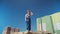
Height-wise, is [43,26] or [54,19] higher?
[54,19]

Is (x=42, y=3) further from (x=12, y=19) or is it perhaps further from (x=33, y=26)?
(x=12, y=19)

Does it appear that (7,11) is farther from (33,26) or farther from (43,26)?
(43,26)

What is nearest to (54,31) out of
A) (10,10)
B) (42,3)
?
(42,3)

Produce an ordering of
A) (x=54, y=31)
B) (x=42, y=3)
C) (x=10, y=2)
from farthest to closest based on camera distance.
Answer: (x=10, y=2)
(x=42, y=3)
(x=54, y=31)

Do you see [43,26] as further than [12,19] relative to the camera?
No

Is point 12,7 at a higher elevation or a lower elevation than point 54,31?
higher

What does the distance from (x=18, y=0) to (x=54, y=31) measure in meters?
1.60

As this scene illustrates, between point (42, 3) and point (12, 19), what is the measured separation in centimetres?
98

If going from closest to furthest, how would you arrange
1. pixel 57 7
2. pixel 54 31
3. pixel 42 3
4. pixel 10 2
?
pixel 54 31 → pixel 57 7 → pixel 42 3 → pixel 10 2

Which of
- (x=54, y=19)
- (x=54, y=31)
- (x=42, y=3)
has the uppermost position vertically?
(x=42, y=3)

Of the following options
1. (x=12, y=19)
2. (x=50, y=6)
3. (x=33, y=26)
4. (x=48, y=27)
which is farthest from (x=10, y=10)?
(x=48, y=27)

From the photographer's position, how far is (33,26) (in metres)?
2.82

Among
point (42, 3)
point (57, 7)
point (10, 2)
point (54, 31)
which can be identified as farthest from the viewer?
point (10, 2)

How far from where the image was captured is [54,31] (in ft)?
6.99
